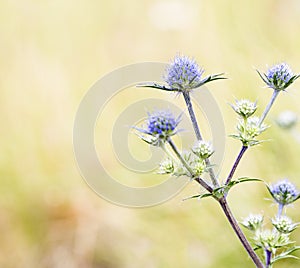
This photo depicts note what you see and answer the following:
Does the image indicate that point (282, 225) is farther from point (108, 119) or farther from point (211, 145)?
point (108, 119)

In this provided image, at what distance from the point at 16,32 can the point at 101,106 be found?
0.76 metres

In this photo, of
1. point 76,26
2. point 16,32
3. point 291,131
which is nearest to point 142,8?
point 76,26

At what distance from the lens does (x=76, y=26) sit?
3086 mm

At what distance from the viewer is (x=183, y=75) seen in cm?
81

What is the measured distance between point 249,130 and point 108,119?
183cm

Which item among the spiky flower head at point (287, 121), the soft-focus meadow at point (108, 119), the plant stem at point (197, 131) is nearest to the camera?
the plant stem at point (197, 131)

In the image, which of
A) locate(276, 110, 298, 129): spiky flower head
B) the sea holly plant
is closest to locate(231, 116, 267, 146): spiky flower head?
the sea holly plant

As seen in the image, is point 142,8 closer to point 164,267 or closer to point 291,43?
point 291,43

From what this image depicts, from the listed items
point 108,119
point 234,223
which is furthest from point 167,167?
point 108,119

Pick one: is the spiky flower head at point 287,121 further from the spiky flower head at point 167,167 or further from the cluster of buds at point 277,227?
the spiky flower head at point 167,167

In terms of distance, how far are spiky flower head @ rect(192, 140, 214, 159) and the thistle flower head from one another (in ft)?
0.30

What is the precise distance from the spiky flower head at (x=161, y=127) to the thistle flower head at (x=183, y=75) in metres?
0.06

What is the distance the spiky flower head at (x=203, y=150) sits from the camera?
776 millimetres

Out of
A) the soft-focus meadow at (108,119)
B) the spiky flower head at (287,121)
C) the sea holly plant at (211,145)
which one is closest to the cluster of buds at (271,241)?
the sea holly plant at (211,145)
